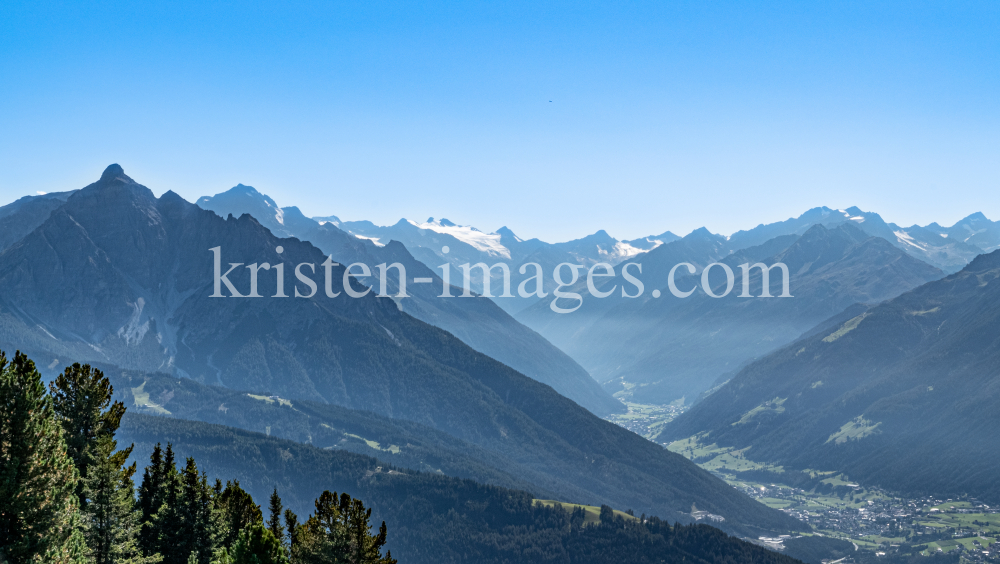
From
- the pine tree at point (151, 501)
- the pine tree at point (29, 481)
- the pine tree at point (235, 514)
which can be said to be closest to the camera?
the pine tree at point (29, 481)

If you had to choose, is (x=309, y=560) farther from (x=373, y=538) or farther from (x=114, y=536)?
(x=114, y=536)

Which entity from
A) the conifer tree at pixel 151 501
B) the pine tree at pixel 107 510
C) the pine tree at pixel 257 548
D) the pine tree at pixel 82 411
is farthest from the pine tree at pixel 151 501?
the pine tree at pixel 257 548

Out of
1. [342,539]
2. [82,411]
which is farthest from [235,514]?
[82,411]

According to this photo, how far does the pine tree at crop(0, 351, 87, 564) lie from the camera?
44.1m

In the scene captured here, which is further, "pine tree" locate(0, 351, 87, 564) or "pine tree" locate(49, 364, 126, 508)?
"pine tree" locate(49, 364, 126, 508)

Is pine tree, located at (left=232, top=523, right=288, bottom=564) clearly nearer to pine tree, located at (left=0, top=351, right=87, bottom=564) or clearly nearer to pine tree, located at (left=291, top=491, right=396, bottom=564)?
pine tree, located at (left=291, top=491, right=396, bottom=564)

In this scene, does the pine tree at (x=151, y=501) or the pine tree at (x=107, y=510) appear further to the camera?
the pine tree at (x=151, y=501)

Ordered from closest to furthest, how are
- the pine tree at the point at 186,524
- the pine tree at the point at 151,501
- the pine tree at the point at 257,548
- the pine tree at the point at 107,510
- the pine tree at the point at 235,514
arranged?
the pine tree at the point at 257,548 < the pine tree at the point at 107,510 < the pine tree at the point at 235,514 < the pine tree at the point at 186,524 < the pine tree at the point at 151,501

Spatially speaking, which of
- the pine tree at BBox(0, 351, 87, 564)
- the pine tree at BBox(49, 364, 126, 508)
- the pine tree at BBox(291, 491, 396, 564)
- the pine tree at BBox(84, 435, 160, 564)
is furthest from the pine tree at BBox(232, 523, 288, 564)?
the pine tree at BBox(49, 364, 126, 508)

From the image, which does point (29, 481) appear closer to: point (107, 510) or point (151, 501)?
point (107, 510)

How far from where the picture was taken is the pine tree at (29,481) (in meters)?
44.1

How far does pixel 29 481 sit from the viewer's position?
44906 millimetres

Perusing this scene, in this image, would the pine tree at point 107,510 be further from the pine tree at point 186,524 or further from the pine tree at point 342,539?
the pine tree at point 342,539

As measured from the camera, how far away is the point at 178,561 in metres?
72.9
